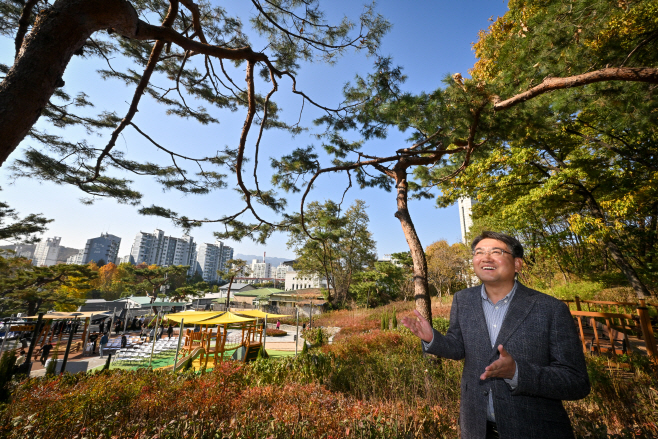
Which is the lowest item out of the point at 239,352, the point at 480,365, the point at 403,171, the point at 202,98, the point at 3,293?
the point at 239,352

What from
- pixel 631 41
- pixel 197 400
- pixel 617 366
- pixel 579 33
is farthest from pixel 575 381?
pixel 631 41

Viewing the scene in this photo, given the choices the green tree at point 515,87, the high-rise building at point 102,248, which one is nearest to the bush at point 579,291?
the green tree at point 515,87

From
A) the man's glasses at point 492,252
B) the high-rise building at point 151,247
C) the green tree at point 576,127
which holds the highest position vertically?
the high-rise building at point 151,247

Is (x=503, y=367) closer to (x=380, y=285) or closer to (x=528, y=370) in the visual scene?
(x=528, y=370)

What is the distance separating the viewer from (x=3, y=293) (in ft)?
45.4

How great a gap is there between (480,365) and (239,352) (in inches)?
367

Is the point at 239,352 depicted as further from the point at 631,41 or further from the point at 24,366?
the point at 631,41

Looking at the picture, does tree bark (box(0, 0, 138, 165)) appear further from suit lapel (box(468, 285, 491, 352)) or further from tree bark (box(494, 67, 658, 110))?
tree bark (box(494, 67, 658, 110))

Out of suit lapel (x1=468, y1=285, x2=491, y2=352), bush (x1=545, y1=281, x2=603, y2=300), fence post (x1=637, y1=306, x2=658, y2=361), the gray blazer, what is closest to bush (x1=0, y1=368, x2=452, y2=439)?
the gray blazer

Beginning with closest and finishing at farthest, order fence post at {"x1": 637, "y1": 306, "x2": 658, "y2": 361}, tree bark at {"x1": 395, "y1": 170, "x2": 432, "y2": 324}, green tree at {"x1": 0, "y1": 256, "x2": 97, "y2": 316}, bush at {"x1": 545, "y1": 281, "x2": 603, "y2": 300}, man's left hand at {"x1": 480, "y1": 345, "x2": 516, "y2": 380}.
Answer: man's left hand at {"x1": 480, "y1": 345, "x2": 516, "y2": 380}
fence post at {"x1": 637, "y1": 306, "x2": 658, "y2": 361}
tree bark at {"x1": 395, "y1": 170, "x2": 432, "y2": 324}
bush at {"x1": 545, "y1": 281, "x2": 603, "y2": 300}
green tree at {"x1": 0, "y1": 256, "x2": 97, "y2": 316}

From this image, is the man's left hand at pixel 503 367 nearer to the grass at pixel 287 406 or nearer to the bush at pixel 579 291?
the grass at pixel 287 406

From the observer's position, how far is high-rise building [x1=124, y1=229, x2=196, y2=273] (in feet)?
331

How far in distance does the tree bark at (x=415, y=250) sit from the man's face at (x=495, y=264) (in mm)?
3282

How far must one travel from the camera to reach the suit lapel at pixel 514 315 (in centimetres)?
139
